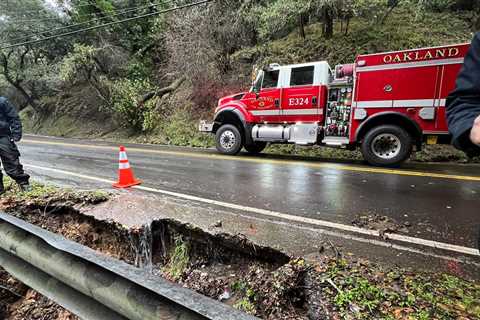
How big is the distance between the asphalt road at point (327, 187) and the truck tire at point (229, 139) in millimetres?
958

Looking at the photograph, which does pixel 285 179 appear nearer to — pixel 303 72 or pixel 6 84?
pixel 303 72

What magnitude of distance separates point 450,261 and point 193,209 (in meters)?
2.78

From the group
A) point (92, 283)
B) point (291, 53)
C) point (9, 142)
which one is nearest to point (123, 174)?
point (9, 142)

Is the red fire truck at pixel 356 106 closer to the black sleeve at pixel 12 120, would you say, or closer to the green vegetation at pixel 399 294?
the green vegetation at pixel 399 294

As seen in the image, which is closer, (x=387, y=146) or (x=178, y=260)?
(x=178, y=260)

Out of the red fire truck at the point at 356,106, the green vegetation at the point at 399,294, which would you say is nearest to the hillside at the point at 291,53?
the red fire truck at the point at 356,106

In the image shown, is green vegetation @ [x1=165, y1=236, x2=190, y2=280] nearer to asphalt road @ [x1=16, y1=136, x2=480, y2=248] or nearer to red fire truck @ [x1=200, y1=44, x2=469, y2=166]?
asphalt road @ [x1=16, y1=136, x2=480, y2=248]

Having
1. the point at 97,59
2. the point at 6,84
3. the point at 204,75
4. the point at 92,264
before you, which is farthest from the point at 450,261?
the point at 6,84

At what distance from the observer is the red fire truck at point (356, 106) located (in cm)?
567

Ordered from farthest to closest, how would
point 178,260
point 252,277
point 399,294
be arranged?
point 178,260 → point 252,277 → point 399,294

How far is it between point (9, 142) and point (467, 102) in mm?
5600

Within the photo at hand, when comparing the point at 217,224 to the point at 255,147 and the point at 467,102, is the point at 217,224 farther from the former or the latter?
the point at 255,147

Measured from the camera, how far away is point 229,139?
8.41 m

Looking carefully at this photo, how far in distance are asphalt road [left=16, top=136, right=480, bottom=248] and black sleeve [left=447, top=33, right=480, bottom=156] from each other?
6.73 ft
